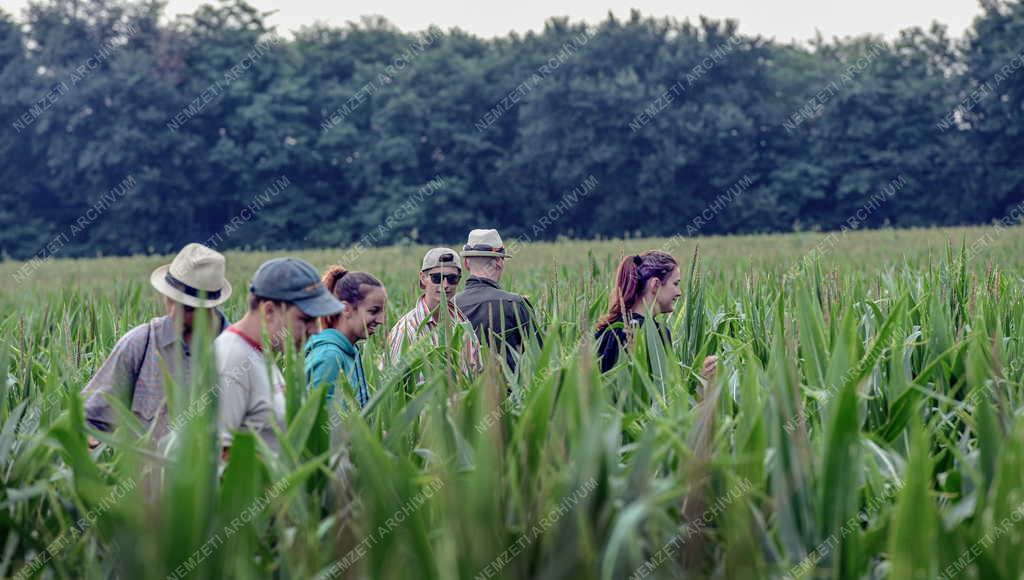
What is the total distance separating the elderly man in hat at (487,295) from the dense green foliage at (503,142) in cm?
3601

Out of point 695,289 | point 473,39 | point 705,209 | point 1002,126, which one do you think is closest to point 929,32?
point 1002,126

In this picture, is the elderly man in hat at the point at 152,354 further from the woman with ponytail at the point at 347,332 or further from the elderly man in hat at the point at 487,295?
the elderly man in hat at the point at 487,295

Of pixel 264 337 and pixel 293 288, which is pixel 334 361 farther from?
pixel 264 337

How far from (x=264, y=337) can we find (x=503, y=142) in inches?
1775

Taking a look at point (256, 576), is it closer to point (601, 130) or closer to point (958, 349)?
point (958, 349)

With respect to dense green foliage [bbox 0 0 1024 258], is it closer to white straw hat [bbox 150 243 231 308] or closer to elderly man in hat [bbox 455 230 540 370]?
elderly man in hat [bbox 455 230 540 370]

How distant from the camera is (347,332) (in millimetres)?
4121

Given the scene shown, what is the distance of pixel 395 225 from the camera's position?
139 ft

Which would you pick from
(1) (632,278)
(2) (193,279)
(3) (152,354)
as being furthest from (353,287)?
(1) (632,278)

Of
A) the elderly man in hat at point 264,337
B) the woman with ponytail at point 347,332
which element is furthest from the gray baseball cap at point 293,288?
the woman with ponytail at point 347,332

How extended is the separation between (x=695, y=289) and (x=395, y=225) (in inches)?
1495

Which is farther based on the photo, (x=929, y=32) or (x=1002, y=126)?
(x=929, y=32)

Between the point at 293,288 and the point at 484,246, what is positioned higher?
the point at 484,246

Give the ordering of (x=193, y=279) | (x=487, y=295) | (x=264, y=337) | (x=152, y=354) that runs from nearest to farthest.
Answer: (x=264, y=337) < (x=193, y=279) < (x=152, y=354) < (x=487, y=295)
